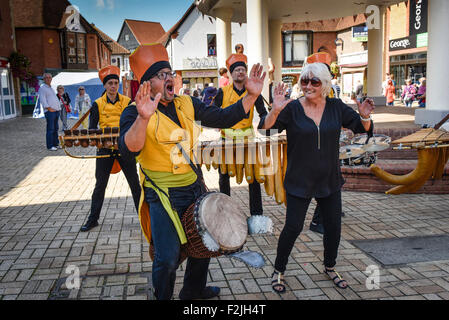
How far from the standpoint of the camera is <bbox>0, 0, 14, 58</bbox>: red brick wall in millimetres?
26266

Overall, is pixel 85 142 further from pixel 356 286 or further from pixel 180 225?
pixel 356 286

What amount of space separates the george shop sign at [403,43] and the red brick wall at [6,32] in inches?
1041

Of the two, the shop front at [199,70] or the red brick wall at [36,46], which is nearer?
the red brick wall at [36,46]

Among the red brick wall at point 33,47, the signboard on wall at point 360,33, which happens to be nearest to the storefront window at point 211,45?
the signboard on wall at point 360,33

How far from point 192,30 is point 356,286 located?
4052 cm

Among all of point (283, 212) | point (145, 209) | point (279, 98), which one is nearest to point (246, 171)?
point (283, 212)

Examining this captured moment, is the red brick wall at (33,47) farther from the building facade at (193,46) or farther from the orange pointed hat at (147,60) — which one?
the orange pointed hat at (147,60)

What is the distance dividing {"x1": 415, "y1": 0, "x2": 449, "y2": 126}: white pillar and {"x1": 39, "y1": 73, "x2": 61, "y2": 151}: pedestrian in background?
9.95 m

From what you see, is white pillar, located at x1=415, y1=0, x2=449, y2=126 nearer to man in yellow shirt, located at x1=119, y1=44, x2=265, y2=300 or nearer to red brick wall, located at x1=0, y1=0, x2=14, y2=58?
man in yellow shirt, located at x1=119, y1=44, x2=265, y2=300

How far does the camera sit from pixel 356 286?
385cm

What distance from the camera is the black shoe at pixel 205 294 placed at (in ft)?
11.4

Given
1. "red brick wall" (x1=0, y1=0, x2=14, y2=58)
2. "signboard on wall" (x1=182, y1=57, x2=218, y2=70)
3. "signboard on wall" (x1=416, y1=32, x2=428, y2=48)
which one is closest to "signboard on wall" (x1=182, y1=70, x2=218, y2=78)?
"signboard on wall" (x1=182, y1=57, x2=218, y2=70)

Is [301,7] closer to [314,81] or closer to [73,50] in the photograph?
[314,81]

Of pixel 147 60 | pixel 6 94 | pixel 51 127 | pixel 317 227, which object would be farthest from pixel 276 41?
pixel 6 94
